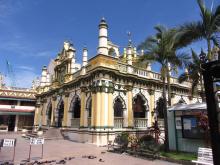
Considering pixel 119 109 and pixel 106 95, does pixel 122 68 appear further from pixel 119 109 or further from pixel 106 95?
pixel 119 109

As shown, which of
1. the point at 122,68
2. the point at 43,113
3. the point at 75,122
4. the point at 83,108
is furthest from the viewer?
the point at 43,113

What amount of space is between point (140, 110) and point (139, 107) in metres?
0.43

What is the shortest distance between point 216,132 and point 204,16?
1137 centimetres

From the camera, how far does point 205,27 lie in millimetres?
12086

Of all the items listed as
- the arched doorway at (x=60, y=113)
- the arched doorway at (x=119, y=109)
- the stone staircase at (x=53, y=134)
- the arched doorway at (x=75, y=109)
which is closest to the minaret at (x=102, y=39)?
the arched doorway at (x=119, y=109)

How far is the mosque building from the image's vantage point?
1858 cm

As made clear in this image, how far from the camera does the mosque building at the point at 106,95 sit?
1858cm

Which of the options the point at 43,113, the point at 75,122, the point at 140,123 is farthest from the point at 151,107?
the point at 43,113

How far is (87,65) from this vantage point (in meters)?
21.5

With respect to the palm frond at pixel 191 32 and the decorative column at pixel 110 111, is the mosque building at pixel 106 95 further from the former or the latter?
the palm frond at pixel 191 32

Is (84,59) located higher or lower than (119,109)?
higher

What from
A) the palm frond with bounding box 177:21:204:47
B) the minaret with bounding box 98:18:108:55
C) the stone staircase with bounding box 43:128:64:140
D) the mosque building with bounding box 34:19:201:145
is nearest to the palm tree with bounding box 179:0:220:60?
the palm frond with bounding box 177:21:204:47

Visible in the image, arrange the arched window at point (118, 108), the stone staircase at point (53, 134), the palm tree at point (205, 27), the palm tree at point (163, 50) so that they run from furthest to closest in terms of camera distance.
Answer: the stone staircase at point (53, 134)
the arched window at point (118, 108)
the palm tree at point (163, 50)
the palm tree at point (205, 27)

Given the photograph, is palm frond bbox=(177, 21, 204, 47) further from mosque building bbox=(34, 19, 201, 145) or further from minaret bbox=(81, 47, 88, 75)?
minaret bbox=(81, 47, 88, 75)
